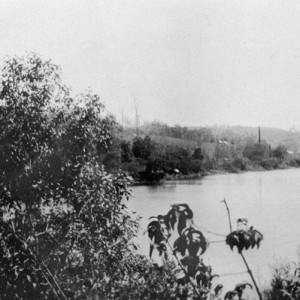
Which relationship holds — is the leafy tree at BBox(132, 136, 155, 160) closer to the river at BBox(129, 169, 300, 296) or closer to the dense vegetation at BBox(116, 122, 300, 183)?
the dense vegetation at BBox(116, 122, 300, 183)

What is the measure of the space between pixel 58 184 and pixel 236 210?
16228 mm

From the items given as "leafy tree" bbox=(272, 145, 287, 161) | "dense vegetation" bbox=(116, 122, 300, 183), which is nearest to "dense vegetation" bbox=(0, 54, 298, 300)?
"dense vegetation" bbox=(116, 122, 300, 183)

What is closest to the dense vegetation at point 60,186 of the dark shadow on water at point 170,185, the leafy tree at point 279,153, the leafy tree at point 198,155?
the dark shadow on water at point 170,185

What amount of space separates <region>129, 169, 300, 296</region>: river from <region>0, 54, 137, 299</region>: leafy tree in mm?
3663

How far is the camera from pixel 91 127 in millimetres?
5086

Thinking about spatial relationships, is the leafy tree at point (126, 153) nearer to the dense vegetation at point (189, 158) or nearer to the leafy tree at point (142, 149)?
the dense vegetation at point (189, 158)

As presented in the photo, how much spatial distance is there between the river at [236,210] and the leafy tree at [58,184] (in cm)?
366

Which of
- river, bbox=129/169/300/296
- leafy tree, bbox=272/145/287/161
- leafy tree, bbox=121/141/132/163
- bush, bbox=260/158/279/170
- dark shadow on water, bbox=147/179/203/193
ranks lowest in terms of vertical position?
river, bbox=129/169/300/296

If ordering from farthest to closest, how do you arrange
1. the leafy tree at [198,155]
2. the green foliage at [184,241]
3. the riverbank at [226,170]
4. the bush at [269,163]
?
the bush at [269,163] → the leafy tree at [198,155] → the riverbank at [226,170] → the green foliage at [184,241]

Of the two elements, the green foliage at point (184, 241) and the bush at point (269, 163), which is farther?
the bush at point (269, 163)

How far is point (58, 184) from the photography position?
482 centimetres

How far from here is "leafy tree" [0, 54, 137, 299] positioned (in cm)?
442

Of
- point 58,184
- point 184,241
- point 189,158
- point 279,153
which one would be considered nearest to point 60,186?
point 58,184

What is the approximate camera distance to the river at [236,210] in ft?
37.4
